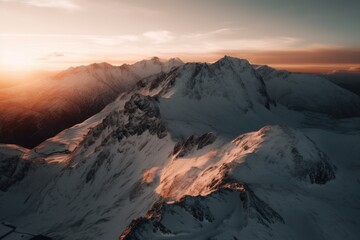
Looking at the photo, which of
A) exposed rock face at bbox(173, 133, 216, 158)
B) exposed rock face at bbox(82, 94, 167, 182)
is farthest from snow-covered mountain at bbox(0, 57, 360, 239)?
exposed rock face at bbox(82, 94, 167, 182)

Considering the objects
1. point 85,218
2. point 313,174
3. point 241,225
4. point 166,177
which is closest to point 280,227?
point 241,225

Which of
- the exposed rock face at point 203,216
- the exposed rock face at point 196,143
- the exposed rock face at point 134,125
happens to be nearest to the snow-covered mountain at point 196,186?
the exposed rock face at point 203,216

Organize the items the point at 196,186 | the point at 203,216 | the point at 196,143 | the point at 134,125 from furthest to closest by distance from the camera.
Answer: the point at 134,125 → the point at 196,143 → the point at 196,186 → the point at 203,216

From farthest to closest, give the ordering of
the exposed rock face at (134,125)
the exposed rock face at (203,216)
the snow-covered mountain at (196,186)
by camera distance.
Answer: the exposed rock face at (134,125) → the snow-covered mountain at (196,186) → the exposed rock face at (203,216)

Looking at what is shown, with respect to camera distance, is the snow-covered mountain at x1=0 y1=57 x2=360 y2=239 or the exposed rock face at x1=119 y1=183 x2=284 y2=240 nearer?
the exposed rock face at x1=119 y1=183 x2=284 y2=240

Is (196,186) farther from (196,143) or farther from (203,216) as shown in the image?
(196,143)

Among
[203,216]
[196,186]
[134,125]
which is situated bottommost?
[134,125]

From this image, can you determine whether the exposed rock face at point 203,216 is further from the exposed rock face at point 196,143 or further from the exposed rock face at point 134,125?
the exposed rock face at point 134,125

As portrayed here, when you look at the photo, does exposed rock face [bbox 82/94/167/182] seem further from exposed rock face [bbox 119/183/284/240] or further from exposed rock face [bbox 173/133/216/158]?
exposed rock face [bbox 119/183/284/240]

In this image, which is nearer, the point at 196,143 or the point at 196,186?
the point at 196,186

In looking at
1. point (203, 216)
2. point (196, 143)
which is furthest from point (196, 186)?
point (196, 143)

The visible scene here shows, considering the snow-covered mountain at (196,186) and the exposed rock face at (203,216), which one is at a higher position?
the exposed rock face at (203,216)

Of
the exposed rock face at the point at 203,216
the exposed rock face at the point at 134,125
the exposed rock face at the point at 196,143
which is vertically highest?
the exposed rock face at the point at 203,216
